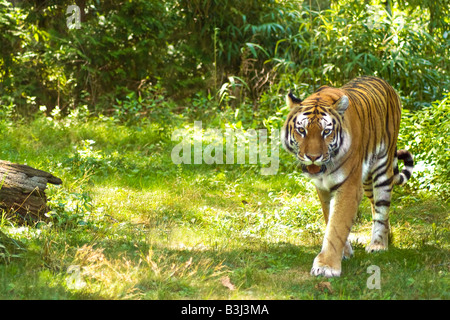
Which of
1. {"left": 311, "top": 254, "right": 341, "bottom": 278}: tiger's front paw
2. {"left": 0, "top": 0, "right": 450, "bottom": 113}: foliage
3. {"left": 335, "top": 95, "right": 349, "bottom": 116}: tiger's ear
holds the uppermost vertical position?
{"left": 0, "top": 0, "right": 450, "bottom": 113}: foliage

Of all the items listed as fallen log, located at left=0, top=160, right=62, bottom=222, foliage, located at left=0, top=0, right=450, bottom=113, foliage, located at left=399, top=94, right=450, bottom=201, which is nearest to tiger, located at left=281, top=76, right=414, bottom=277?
foliage, located at left=399, top=94, right=450, bottom=201

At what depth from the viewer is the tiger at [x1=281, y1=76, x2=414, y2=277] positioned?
4.11m

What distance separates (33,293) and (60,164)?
319 centimetres

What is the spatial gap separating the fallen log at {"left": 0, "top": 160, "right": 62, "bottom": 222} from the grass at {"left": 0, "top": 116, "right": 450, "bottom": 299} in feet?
0.40

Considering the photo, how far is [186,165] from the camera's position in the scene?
24.5 feet

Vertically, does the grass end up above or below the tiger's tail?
below

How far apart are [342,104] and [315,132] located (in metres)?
0.36

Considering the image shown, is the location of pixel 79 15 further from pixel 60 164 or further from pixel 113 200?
pixel 113 200

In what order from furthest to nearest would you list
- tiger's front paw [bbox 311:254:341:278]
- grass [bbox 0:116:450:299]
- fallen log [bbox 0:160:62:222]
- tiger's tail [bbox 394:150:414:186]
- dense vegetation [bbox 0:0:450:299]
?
tiger's tail [bbox 394:150:414:186] < fallen log [bbox 0:160:62:222] < tiger's front paw [bbox 311:254:341:278] < dense vegetation [bbox 0:0:450:299] < grass [bbox 0:116:450:299]

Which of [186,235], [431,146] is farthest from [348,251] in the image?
[431,146]

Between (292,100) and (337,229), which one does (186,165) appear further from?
(337,229)

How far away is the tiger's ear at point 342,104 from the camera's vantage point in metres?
4.24

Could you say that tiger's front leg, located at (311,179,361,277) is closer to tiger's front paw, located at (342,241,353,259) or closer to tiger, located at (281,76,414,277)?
tiger, located at (281,76,414,277)

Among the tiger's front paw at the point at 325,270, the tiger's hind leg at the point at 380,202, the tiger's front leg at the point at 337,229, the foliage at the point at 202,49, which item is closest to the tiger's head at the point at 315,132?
the tiger's front leg at the point at 337,229
